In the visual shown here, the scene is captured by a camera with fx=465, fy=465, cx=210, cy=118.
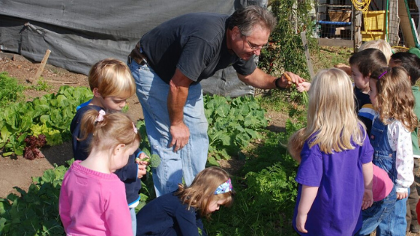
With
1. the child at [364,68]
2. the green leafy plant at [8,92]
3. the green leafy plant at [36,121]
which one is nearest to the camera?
the child at [364,68]

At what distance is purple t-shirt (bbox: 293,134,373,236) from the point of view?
2838 mm

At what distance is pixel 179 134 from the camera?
371 cm

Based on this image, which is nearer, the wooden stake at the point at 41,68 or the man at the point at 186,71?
the man at the point at 186,71

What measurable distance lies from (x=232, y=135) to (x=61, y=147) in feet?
7.17

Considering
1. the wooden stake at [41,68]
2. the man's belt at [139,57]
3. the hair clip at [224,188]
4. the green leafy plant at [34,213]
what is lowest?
the wooden stake at [41,68]

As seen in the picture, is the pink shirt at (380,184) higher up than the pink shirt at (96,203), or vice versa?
the pink shirt at (96,203)

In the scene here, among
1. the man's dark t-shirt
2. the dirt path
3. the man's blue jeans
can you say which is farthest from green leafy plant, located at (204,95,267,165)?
the man's dark t-shirt

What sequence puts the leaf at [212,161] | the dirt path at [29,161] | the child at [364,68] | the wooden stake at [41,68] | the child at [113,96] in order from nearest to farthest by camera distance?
the child at [113,96]
the child at [364,68]
the dirt path at [29,161]
the leaf at [212,161]
the wooden stake at [41,68]

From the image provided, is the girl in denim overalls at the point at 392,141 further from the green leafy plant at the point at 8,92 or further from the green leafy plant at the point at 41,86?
the green leafy plant at the point at 41,86

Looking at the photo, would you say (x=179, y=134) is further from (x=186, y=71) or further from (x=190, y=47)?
(x=190, y=47)

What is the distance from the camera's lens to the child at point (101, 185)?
244 cm

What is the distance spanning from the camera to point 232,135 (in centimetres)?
602

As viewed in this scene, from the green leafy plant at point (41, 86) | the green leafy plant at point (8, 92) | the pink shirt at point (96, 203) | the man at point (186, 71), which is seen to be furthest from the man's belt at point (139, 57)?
the green leafy plant at point (41, 86)

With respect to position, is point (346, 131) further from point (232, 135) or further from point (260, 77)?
point (232, 135)
